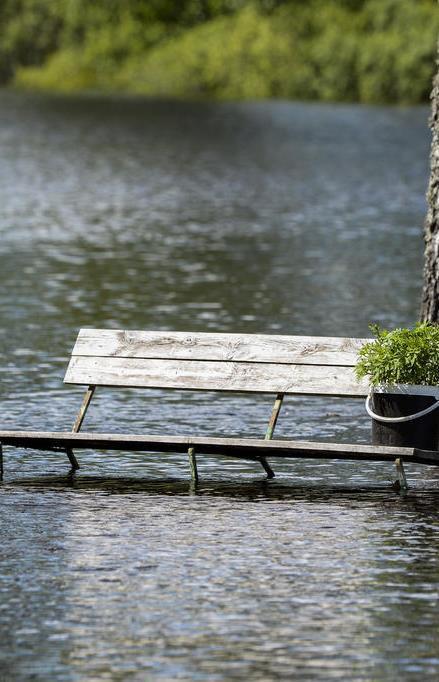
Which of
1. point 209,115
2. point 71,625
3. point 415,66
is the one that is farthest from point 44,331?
point 415,66

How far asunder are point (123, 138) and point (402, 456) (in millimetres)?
45072

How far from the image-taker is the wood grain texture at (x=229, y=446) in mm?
9422

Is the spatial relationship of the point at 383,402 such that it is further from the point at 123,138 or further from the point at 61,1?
the point at 61,1

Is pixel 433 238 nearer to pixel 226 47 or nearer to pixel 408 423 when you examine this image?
pixel 408 423

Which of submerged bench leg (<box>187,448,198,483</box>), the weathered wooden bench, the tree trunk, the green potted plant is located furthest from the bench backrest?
the tree trunk

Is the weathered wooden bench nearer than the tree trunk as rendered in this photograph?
Yes

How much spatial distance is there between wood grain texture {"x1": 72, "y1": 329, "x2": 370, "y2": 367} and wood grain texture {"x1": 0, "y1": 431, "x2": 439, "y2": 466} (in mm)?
844

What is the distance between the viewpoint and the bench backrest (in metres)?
10.3

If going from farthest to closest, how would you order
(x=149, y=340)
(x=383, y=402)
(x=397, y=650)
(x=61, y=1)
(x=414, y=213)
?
(x=61, y=1) → (x=414, y=213) → (x=149, y=340) → (x=383, y=402) → (x=397, y=650)

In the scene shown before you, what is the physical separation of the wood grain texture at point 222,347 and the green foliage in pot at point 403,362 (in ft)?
1.26

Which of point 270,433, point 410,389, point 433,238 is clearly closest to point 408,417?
point 410,389

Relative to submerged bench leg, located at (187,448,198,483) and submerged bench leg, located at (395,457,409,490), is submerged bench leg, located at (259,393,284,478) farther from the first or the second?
submerged bench leg, located at (395,457,409,490)

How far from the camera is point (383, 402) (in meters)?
9.95

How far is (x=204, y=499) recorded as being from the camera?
953cm
